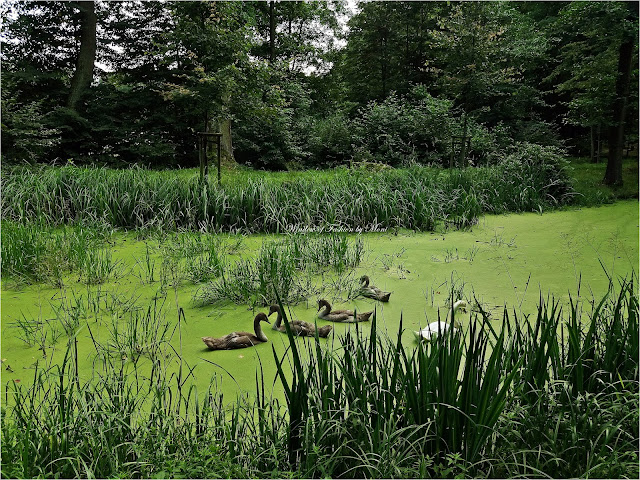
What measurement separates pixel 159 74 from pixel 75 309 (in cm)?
894

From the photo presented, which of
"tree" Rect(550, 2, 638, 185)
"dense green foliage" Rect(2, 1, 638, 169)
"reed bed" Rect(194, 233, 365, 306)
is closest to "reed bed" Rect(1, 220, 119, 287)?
"reed bed" Rect(194, 233, 365, 306)

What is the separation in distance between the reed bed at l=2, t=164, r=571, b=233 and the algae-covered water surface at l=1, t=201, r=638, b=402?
30 cm

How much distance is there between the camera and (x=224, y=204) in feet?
15.8

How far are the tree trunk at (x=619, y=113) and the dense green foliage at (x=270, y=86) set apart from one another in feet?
0.42

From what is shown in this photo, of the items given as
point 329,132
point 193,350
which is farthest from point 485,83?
point 193,350

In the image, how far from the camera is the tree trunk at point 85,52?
10.2 metres

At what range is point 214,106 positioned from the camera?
7020 millimetres

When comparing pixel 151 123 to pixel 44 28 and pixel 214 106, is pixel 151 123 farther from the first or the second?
pixel 214 106

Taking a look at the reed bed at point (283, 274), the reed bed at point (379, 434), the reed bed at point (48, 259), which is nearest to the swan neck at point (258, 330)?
the reed bed at point (283, 274)

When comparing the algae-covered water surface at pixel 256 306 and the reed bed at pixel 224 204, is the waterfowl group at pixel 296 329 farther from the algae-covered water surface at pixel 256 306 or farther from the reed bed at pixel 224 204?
the reed bed at pixel 224 204

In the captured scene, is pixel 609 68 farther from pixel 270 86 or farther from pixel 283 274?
pixel 283 274

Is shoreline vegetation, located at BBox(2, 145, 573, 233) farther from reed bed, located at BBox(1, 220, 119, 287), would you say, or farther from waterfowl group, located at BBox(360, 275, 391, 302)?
waterfowl group, located at BBox(360, 275, 391, 302)

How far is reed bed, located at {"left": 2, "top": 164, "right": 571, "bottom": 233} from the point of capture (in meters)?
4.75

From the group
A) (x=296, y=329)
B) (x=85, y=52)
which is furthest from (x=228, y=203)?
(x=85, y=52)
